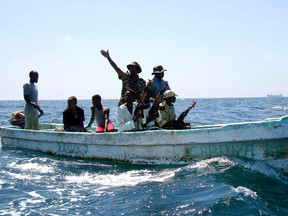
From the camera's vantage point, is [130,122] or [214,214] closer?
[214,214]

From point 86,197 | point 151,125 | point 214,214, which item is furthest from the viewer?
point 151,125

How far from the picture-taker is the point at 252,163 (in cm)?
635

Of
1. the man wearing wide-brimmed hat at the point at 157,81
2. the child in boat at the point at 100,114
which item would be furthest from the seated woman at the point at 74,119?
the man wearing wide-brimmed hat at the point at 157,81

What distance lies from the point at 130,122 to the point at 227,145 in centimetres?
212

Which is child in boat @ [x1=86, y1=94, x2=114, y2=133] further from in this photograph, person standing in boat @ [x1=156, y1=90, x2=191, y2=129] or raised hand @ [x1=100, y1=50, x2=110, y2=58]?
person standing in boat @ [x1=156, y1=90, x2=191, y2=129]

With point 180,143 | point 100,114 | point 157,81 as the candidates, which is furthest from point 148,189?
point 100,114

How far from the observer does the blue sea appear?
4.87 m

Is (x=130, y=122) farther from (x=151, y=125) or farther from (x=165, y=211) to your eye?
(x=165, y=211)

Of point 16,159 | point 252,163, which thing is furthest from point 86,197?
point 16,159

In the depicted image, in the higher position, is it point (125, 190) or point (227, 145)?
point (227, 145)

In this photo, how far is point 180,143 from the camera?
22.9 feet

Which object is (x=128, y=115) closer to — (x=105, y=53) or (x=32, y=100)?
(x=105, y=53)

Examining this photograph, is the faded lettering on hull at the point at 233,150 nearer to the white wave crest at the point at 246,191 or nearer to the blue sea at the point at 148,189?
the blue sea at the point at 148,189

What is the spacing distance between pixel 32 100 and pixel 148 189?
17.5ft
